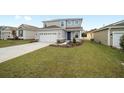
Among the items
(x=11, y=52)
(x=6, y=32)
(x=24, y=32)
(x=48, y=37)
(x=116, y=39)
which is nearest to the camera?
(x=11, y=52)

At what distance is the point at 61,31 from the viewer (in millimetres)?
25875

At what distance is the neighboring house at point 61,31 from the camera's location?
25.6 meters

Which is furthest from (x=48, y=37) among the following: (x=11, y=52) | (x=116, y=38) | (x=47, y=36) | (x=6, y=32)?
(x=6, y=32)

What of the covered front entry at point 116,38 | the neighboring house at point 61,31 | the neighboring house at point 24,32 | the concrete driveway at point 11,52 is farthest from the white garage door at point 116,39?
the neighboring house at point 24,32

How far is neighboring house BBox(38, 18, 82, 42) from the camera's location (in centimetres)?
2559

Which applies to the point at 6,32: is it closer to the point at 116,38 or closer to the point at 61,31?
the point at 61,31

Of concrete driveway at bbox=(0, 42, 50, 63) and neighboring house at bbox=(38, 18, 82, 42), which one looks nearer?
concrete driveway at bbox=(0, 42, 50, 63)

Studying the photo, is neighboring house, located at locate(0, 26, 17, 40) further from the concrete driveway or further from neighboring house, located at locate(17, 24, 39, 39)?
the concrete driveway

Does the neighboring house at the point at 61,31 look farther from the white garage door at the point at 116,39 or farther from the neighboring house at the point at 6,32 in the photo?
the neighboring house at the point at 6,32

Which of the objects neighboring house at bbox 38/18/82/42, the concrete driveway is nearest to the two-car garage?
neighboring house at bbox 38/18/82/42

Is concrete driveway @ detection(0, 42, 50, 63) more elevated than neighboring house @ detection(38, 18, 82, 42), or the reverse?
neighboring house @ detection(38, 18, 82, 42)
